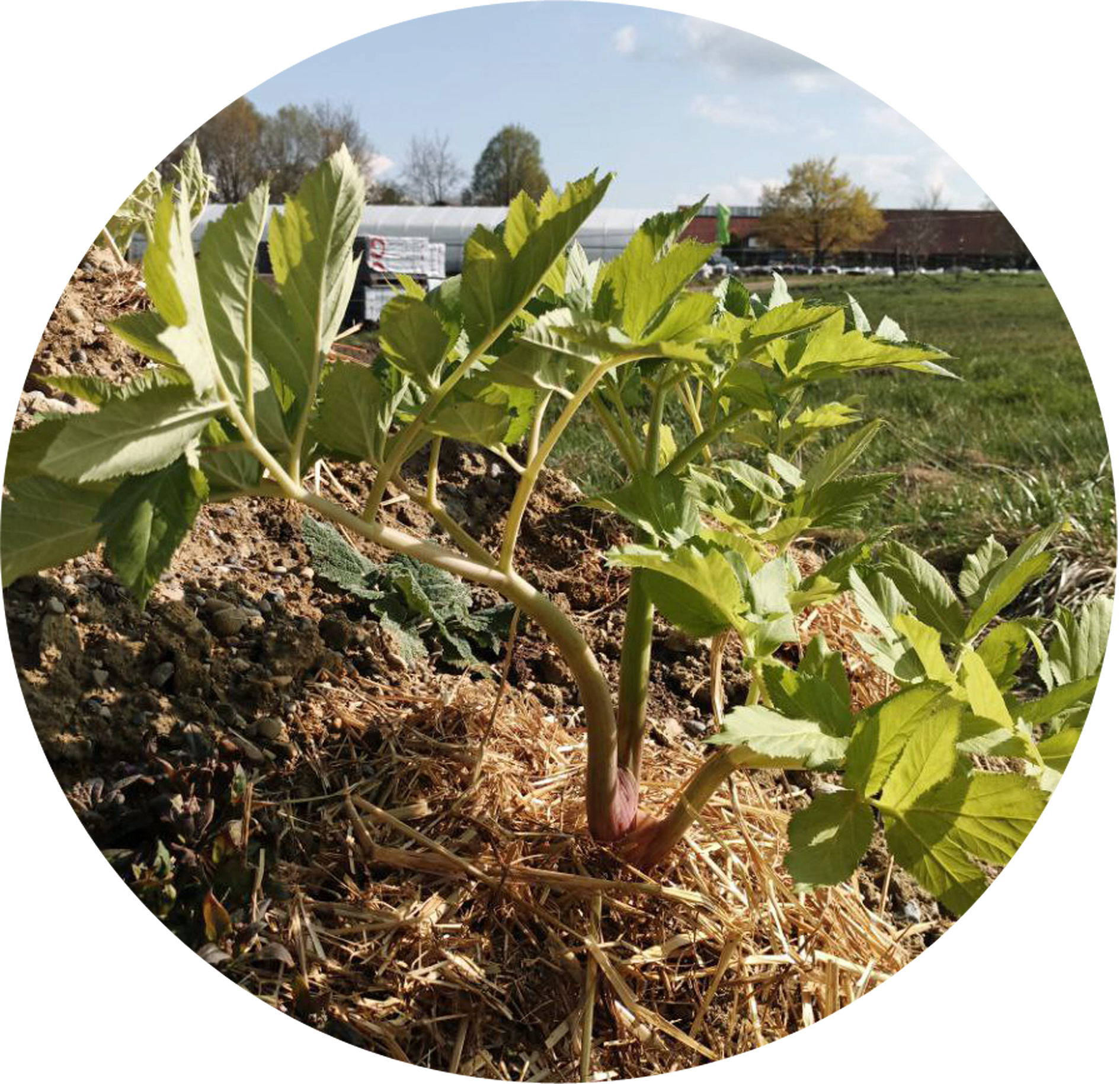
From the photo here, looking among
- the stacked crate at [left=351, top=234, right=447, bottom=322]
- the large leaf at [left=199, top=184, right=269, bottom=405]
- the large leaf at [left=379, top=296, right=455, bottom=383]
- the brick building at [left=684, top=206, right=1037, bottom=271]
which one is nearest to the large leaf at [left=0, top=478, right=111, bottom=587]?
the large leaf at [left=199, top=184, right=269, bottom=405]

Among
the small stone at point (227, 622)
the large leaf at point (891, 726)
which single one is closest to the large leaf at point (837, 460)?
the large leaf at point (891, 726)

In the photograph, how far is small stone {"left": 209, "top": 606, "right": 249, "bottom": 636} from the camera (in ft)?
4.73

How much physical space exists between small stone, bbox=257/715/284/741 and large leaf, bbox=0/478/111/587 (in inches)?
23.2

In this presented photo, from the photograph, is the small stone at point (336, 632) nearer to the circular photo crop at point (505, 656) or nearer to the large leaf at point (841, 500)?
the circular photo crop at point (505, 656)

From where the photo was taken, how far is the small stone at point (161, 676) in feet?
4.42

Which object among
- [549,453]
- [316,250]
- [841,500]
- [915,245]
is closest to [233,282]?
[316,250]

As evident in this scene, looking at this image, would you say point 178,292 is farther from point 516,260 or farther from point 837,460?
point 837,460

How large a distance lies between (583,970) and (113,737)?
1.99 feet

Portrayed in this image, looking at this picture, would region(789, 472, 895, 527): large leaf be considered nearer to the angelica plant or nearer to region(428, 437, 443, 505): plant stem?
the angelica plant

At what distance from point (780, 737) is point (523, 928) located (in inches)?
19.4

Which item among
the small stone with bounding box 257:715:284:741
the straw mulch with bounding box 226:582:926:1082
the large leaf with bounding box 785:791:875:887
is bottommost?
the straw mulch with bounding box 226:582:926:1082

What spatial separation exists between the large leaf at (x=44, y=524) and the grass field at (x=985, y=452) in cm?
84

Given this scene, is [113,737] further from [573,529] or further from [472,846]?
[573,529]

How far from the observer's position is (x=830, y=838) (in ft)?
2.72
